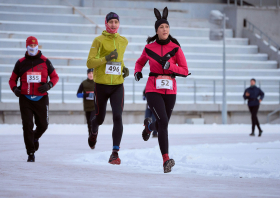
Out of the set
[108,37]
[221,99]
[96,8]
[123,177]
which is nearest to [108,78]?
[108,37]

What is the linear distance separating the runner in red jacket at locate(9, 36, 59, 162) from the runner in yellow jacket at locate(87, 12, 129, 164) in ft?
2.88

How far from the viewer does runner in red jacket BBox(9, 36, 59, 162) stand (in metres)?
7.56

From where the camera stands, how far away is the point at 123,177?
19.5 feet

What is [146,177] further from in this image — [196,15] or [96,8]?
[196,15]

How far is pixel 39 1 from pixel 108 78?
2472 cm

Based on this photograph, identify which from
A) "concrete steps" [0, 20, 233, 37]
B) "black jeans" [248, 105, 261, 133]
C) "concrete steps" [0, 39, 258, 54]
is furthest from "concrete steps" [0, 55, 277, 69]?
"black jeans" [248, 105, 261, 133]

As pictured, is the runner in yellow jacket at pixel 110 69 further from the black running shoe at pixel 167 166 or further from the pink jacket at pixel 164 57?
the black running shoe at pixel 167 166

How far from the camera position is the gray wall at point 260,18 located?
31.2m

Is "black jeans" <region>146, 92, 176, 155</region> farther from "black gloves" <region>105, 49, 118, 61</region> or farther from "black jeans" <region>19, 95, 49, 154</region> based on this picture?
"black jeans" <region>19, 95, 49, 154</region>

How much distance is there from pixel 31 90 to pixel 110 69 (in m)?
1.27

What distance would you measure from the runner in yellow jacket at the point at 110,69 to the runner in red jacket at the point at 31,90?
2.88ft

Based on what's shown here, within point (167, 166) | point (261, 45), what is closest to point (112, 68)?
point (167, 166)

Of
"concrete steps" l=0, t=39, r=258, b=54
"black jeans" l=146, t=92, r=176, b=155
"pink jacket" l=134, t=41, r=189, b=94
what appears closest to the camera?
"black jeans" l=146, t=92, r=176, b=155

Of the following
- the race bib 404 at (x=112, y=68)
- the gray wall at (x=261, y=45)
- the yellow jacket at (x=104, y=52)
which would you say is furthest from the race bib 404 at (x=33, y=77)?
the gray wall at (x=261, y=45)
